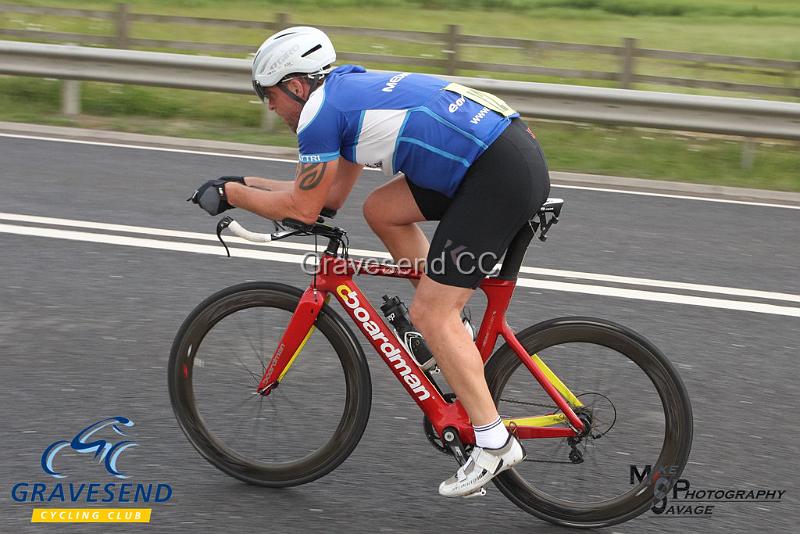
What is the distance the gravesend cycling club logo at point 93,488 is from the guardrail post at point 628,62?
8.78 m

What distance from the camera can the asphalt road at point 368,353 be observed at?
411 cm

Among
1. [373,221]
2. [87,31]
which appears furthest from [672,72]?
[373,221]

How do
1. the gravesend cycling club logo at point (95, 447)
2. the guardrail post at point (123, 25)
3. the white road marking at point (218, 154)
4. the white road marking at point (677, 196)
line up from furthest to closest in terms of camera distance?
the guardrail post at point (123, 25) < the white road marking at point (218, 154) < the white road marking at point (677, 196) < the gravesend cycling club logo at point (95, 447)

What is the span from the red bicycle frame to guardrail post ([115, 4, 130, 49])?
944 cm

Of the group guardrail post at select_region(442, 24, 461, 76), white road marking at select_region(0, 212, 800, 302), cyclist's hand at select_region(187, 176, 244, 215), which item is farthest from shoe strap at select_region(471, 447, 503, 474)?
guardrail post at select_region(442, 24, 461, 76)

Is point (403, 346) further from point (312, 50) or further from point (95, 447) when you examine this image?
point (95, 447)

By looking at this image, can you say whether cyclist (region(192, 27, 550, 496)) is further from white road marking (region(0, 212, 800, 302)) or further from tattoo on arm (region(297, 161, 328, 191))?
white road marking (region(0, 212, 800, 302))

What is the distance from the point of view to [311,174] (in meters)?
3.77

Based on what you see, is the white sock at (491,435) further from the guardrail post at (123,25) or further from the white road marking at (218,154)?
the guardrail post at (123,25)

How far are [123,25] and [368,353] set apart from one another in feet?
28.0

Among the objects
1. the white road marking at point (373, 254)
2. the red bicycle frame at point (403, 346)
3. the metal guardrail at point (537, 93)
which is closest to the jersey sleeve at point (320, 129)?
the red bicycle frame at point (403, 346)

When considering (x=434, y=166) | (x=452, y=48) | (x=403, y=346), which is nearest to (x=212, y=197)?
(x=434, y=166)

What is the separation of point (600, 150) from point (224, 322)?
695cm

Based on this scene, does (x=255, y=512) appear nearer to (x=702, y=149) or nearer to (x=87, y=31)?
(x=702, y=149)
